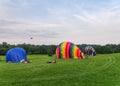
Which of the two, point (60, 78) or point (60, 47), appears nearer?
point (60, 78)

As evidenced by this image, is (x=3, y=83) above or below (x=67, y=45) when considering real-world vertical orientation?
below

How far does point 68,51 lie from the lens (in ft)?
115

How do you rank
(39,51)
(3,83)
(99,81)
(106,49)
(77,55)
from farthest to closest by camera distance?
1. (39,51)
2. (106,49)
3. (77,55)
4. (99,81)
5. (3,83)

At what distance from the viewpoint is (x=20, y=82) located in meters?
13.0

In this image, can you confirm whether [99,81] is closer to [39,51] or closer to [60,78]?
[60,78]

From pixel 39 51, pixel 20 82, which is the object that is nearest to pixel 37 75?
pixel 20 82

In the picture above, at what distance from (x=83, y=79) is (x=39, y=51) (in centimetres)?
5993

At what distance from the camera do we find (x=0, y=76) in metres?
14.8

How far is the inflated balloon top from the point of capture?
1363 inches

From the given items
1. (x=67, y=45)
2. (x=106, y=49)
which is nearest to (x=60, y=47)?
(x=67, y=45)

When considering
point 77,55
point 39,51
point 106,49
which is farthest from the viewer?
point 39,51

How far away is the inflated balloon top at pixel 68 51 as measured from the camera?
34.6 meters

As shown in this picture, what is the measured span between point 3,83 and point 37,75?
2.91 meters

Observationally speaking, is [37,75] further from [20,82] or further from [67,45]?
[67,45]
